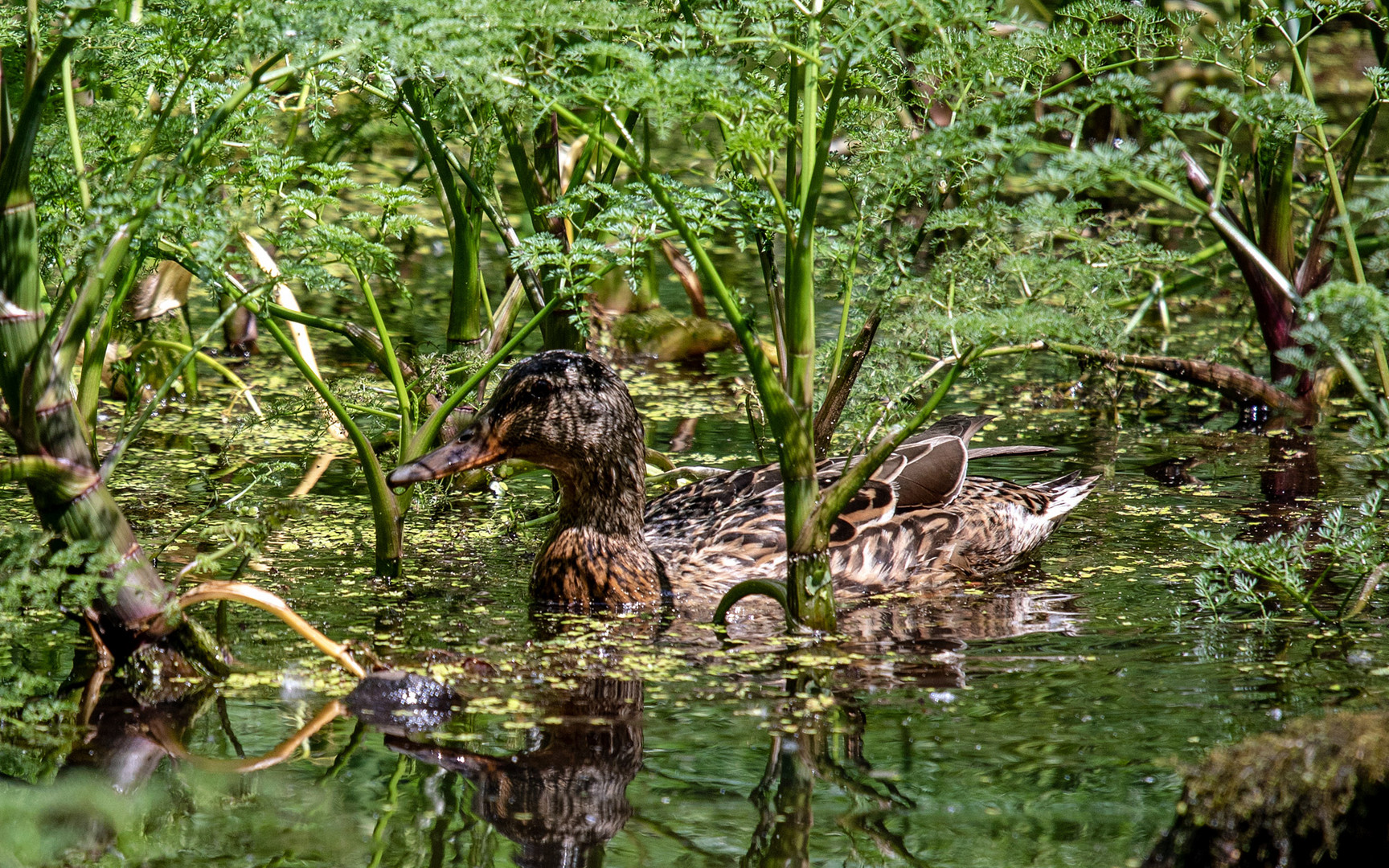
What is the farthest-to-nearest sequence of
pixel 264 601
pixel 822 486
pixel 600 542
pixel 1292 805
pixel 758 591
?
pixel 822 486 < pixel 600 542 < pixel 758 591 < pixel 264 601 < pixel 1292 805

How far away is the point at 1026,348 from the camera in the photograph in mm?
4398

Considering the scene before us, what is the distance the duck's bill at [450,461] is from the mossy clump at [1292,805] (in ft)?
9.47

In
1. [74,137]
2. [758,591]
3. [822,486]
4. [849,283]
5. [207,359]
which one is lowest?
[758,591]

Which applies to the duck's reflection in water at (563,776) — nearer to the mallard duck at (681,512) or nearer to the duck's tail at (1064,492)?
the mallard duck at (681,512)

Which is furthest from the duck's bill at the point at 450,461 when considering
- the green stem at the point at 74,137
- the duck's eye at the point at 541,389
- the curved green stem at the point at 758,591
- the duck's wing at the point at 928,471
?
the duck's wing at the point at 928,471

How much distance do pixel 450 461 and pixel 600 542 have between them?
0.63m

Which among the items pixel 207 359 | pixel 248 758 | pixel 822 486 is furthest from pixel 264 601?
pixel 207 359

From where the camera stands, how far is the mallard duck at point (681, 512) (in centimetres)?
564

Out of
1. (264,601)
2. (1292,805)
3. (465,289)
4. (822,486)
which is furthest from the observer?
(465,289)

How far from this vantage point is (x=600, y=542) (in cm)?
566

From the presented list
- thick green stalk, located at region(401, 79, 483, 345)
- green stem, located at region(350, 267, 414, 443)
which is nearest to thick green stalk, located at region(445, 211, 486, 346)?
thick green stalk, located at region(401, 79, 483, 345)

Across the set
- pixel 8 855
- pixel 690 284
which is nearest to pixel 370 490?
pixel 8 855

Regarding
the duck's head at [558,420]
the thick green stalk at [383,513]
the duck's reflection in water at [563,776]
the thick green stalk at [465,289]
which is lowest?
the duck's reflection in water at [563,776]

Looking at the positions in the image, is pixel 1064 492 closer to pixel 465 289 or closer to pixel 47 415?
pixel 465 289
